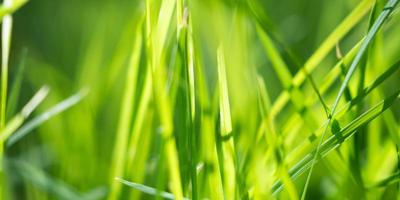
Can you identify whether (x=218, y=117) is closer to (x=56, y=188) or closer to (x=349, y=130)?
(x=349, y=130)

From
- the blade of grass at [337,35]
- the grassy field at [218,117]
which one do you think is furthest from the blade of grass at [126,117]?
the blade of grass at [337,35]

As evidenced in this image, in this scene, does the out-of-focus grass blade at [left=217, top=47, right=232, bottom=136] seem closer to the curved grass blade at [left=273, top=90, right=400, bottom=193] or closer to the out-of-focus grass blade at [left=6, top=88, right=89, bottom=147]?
the curved grass blade at [left=273, top=90, right=400, bottom=193]

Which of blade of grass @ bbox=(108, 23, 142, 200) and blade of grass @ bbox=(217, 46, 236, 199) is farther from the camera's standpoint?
blade of grass @ bbox=(108, 23, 142, 200)

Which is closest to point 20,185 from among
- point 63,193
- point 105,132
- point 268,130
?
point 105,132

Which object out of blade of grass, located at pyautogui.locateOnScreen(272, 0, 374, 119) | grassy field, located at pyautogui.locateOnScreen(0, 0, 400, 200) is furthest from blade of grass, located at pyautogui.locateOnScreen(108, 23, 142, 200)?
blade of grass, located at pyautogui.locateOnScreen(272, 0, 374, 119)

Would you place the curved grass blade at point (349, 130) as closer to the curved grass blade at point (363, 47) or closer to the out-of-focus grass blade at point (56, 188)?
the curved grass blade at point (363, 47)

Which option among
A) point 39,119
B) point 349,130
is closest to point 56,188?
point 39,119

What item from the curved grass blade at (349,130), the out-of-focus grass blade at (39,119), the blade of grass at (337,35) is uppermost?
the out-of-focus grass blade at (39,119)

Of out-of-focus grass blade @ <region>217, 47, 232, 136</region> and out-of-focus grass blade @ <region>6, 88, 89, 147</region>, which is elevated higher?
out-of-focus grass blade @ <region>6, 88, 89, 147</region>

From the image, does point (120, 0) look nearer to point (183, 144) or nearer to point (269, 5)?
point (269, 5)
